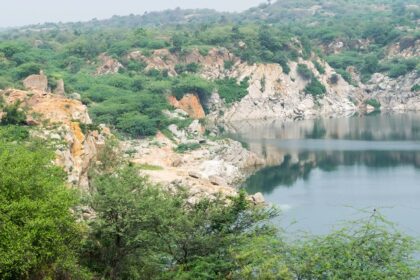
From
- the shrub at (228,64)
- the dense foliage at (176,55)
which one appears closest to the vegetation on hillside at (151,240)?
the dense foliage at (176,55)

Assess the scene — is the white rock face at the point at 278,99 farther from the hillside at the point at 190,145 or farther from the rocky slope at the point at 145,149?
the rocky slope at the point at 145,149

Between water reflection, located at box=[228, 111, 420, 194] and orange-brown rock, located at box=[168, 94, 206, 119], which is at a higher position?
orange-brown rock, located at box=[168, 94, 206, 119]

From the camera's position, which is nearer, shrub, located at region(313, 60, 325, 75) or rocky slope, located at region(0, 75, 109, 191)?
rocky slope, located at region(0, 75, 109, 191)

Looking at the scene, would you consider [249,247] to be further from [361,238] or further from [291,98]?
[291,98]

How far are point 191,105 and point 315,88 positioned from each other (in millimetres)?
21730

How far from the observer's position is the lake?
120 ft

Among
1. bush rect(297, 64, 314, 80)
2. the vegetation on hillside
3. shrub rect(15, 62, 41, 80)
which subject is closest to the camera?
the vegetation on hillside

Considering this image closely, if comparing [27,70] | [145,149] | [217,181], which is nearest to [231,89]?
[27,70]

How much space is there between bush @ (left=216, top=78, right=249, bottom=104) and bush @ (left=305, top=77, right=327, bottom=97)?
1020 cm

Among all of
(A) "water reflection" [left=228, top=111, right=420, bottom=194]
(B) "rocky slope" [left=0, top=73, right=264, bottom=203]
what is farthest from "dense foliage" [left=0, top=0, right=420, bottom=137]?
(A) "water reflection" [left=228, top=111, right=420, bottom=194]

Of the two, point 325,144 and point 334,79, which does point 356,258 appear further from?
point 334,79

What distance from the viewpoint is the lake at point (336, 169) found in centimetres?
3672

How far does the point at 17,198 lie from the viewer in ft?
51.9

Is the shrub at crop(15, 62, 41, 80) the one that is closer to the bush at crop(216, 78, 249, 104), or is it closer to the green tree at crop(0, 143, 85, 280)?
the bush at crop(216, 78, 249, 104)
